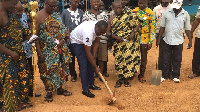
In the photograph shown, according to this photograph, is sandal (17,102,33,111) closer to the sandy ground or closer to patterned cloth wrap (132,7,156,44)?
the sandy ground

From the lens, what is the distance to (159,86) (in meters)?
4.77

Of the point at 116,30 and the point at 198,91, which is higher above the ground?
the point at 116,30

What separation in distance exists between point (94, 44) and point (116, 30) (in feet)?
2.40

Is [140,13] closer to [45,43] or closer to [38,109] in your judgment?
[45,43]

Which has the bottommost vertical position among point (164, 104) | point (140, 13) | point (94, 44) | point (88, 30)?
point (164, 104)

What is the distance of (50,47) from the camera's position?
3.75 meters

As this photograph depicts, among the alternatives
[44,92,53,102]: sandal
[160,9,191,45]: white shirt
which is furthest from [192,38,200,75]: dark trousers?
[44,92,53,102]: sandal

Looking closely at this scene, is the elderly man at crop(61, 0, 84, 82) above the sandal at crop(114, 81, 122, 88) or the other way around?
above

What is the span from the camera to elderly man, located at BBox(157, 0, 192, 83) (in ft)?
15.2

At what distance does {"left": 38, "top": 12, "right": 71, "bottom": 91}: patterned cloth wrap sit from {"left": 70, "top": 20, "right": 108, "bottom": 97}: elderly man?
225 mm

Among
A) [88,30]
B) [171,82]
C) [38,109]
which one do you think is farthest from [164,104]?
[38,109]

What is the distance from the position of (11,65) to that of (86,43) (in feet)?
4.05

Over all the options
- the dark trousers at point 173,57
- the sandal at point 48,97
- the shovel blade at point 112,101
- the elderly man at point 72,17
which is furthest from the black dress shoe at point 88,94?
the dark trousers at point 173,57

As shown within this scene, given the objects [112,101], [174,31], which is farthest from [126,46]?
[112,101]
